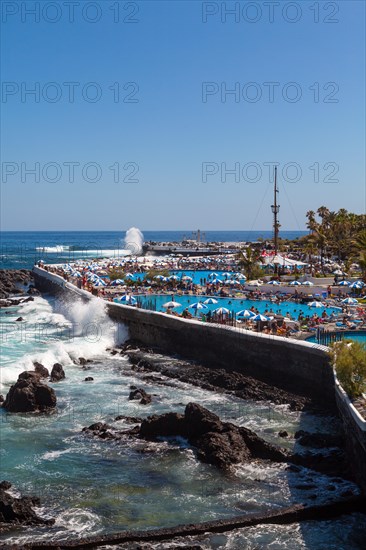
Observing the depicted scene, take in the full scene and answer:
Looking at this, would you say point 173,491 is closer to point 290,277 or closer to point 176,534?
point 176,534

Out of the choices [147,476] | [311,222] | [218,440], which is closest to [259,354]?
[218,440]

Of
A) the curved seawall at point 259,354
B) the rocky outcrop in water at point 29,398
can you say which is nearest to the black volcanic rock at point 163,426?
the rocky outcrop in water at point 29,398

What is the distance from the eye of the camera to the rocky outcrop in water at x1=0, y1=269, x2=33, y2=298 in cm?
7539

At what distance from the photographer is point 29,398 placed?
25.0 m

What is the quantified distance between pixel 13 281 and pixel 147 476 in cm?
7554

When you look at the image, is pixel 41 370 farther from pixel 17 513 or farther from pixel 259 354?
pixel 17 513

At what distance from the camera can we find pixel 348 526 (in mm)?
15148

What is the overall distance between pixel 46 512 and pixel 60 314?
4031 centimetres

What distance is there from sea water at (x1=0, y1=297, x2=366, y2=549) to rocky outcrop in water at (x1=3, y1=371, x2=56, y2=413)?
0.51 metres

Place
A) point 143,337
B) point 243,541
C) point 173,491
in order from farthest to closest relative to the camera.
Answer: point 143,337
point 173,491
point 243,541

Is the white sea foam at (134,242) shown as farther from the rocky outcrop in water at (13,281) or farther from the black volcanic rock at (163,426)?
the black volcanic rock at (163,426)

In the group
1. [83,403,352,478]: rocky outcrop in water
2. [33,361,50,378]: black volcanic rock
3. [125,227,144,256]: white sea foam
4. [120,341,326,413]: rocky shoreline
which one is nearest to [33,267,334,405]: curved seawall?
[120,341,326,413]: rocky shoreline

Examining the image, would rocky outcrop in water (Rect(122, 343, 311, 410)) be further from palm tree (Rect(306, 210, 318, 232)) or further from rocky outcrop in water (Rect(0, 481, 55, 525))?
palm tree (Rect(306, 210, 318, 232))

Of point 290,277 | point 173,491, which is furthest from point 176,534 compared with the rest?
point 290,277
